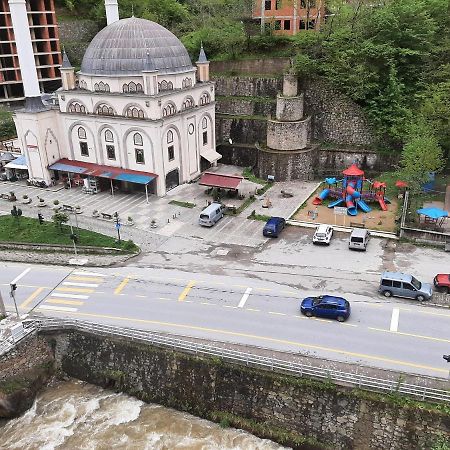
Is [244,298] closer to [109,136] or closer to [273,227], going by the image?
[273,227]

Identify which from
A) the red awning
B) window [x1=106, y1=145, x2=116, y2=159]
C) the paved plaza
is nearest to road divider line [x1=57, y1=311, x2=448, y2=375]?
the paved plaza

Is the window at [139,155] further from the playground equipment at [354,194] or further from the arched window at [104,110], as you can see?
the playground equipment at [354,194]

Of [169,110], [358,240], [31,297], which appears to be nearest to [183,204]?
[169,110]

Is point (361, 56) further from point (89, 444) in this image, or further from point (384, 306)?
point (89, 444)

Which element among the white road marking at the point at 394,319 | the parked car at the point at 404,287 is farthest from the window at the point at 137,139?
the white road marking at the point at 394,319

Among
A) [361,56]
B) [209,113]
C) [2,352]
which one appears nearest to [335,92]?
[361,56]

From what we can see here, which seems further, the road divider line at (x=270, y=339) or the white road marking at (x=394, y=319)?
the white road marking at (x=394, y=319)
